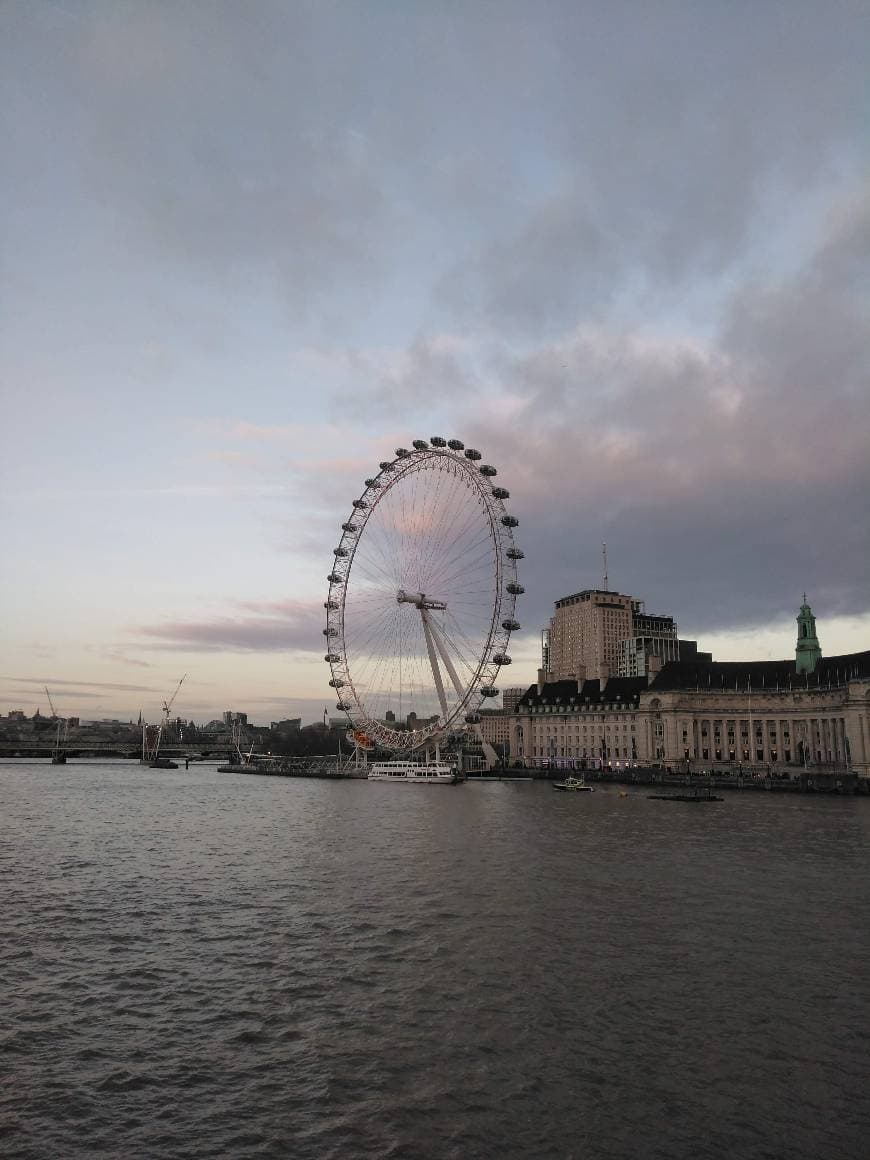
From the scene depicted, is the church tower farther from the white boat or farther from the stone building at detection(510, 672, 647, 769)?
the white boat

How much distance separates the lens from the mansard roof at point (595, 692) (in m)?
174

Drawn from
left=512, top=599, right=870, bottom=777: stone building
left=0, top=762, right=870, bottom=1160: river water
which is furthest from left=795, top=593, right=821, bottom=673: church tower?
left=0, top=762, right=870, bottom=1160: river water

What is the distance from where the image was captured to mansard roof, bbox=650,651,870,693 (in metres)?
153

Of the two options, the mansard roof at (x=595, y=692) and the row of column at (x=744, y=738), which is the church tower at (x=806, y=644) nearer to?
the row of column at (x=744, y=738)

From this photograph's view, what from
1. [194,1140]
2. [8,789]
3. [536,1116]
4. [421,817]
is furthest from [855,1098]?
[8,789]

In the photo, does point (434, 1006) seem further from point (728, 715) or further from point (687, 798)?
point (728, 715)

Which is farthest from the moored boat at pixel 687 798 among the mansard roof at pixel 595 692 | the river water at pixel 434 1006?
the mansard roof at pixel 595 692

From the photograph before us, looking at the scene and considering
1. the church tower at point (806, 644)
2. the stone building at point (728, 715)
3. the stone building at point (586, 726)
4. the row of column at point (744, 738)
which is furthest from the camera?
the stone building at point (586, 726)

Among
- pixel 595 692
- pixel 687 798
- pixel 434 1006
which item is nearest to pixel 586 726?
pixel 595 692

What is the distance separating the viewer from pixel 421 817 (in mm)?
73188

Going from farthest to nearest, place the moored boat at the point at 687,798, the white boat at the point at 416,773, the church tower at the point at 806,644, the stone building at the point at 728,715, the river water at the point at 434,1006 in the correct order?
1. the church tower at the point at 806,644
2. the stone building at the point at 728,715
3. the white boat at the point at 416,773
4. the moored boat at the point at 687,798
5. the river water at the point at 434,1006

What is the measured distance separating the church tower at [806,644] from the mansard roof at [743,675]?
1533 millimetres

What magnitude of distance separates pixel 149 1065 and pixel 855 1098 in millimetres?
14182

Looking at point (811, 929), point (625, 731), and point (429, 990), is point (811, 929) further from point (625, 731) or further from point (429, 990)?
point (625, 731)
